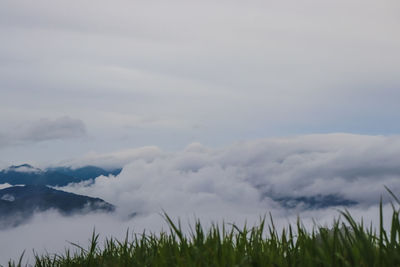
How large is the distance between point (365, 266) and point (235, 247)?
1621 mm

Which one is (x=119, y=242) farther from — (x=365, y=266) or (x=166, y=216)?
(x=365, y=266)

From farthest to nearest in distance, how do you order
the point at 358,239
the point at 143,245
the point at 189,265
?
the point at 143,245 < the point at 189,265 < the point at 358,239

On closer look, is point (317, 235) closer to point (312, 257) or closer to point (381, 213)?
point (312, 257)

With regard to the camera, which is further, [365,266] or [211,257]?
[211,257]

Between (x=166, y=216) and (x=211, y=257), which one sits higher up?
(x=166, y=216)

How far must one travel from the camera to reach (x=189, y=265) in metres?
4.08

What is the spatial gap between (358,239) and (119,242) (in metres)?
3.77

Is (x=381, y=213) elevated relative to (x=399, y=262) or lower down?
elevated

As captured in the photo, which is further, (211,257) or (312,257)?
(211,257)

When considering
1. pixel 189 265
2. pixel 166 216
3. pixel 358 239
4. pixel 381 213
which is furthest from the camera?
pixel 166 216

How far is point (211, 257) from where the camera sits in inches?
173

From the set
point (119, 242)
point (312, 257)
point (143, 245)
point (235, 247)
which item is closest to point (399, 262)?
point (312, 257)

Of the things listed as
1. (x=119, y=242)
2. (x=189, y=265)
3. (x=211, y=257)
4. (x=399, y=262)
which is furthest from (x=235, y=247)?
(x=119, y=242)

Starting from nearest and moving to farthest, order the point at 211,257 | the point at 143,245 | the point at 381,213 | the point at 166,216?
the point at 381,213 → the point at 211,257 → the point at 166,216 → the point at 143,245
